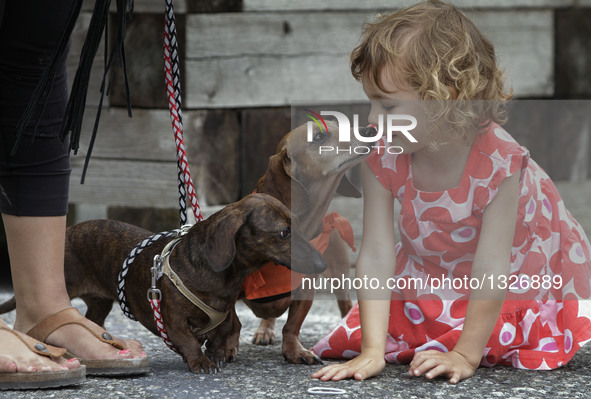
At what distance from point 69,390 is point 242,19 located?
2.05 m

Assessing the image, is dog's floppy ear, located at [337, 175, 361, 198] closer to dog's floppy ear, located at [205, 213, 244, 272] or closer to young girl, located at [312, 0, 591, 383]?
young girl, located at [312, 0, 591, 383]

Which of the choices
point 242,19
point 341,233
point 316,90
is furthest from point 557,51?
point 341,233

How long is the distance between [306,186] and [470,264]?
22.9 inches

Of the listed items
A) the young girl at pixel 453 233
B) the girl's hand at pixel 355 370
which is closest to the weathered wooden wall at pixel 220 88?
the young girl at pixel 453 233

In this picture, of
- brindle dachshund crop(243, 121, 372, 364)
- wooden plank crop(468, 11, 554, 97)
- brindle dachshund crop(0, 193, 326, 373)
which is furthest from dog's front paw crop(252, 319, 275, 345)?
wooden plank crop(468, 11, 554, 97)

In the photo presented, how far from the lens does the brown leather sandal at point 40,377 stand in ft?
6.55

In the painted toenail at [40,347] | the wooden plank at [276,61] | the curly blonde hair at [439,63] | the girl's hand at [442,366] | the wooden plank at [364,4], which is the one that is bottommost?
the girl's hand at [442,366]

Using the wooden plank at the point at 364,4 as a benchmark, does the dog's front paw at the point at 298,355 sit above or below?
below

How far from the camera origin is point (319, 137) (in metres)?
2.89

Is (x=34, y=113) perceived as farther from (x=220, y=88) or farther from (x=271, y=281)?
(x=220, y=88)

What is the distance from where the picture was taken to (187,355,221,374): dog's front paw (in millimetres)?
2271

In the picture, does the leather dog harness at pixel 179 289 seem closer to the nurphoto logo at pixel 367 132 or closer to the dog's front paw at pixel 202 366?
the dog's front paw at pixel 202 366

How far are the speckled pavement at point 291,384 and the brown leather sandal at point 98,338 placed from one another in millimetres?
23

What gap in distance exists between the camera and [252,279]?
2469 millimetres
